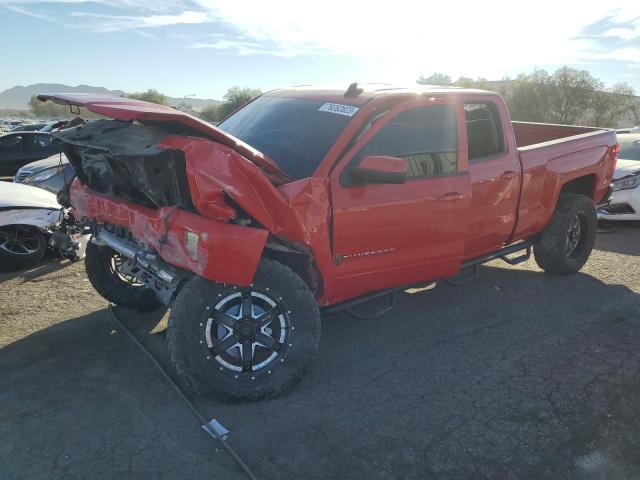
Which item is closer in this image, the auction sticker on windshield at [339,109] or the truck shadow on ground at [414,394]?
the truck shadow on ground at [414,394]

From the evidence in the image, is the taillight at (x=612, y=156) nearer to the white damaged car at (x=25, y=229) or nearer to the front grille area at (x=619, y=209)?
the front grille area at (x=619, y=209)

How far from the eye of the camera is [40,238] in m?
6.39

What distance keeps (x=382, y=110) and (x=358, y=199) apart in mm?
762

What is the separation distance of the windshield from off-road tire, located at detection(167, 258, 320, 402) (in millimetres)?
786

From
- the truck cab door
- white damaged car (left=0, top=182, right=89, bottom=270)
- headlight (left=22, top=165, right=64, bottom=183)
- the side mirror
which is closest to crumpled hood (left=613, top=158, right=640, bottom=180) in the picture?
the truck cab door

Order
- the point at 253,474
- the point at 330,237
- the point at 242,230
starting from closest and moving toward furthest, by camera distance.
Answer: the point at 253,474, the point at 242,230, the point at 330,237

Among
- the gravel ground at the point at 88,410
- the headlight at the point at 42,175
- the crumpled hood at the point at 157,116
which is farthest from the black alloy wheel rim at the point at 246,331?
the headlight at the point at 42,175

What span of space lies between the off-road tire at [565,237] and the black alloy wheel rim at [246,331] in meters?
3.46

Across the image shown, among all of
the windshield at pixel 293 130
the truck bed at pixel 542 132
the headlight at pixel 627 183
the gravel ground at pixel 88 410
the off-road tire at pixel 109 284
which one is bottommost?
the gravel ground at pixel 88 410

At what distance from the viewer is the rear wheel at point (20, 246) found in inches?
241

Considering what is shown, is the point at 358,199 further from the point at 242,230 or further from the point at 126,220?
the point at 126,220

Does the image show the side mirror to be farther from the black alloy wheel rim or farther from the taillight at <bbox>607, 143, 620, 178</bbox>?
the taillight at <bbox>607, 143, 620, 178</bbox>

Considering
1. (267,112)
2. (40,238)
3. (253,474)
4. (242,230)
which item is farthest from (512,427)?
(40,238)

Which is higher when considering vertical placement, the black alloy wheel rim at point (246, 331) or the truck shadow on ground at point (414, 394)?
the black alloy wheel rim at point (246, 331)
